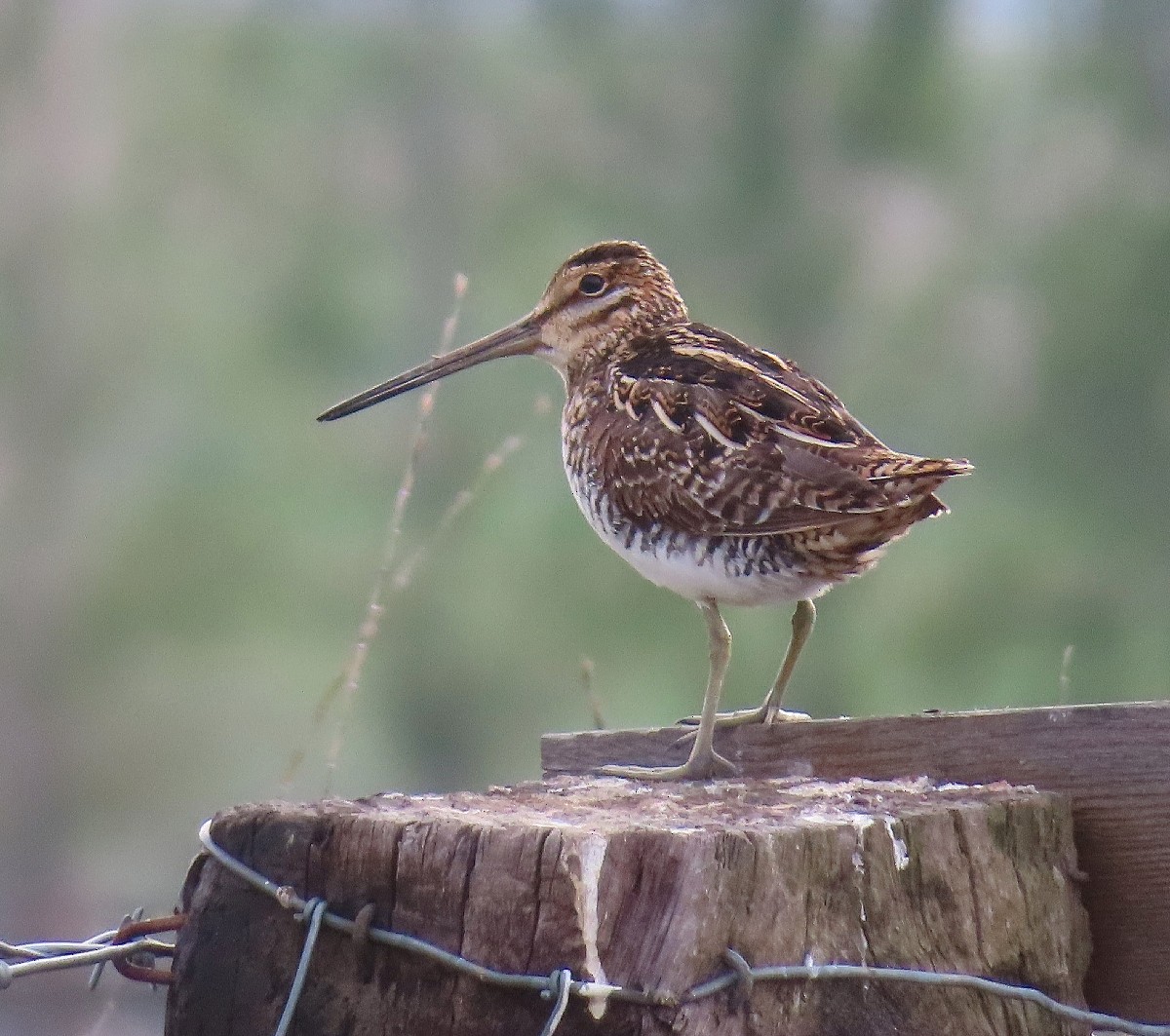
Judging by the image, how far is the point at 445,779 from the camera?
15.3 m

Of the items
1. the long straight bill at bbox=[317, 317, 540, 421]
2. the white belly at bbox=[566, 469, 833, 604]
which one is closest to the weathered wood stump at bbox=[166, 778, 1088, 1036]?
the white belly at bbox=[566, 469, 833, 604]

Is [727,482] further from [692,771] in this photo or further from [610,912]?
[610,912]

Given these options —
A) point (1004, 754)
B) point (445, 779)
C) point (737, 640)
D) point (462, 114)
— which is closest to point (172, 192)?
point (462, 114)

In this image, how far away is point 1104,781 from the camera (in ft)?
7.71

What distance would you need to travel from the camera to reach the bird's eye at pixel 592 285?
3.90m

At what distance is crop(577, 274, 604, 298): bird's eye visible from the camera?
12.8 ft

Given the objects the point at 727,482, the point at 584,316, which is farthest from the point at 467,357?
the point at 727,482

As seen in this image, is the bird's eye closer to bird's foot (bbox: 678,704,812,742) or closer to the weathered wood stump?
bird's foot (bbox: 678,704,812,742)

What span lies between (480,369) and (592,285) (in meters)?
10.1

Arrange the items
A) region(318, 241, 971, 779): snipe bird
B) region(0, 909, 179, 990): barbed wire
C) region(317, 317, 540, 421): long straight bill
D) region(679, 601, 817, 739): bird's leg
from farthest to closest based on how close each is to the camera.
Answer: region(317, 317, 540, 421): long straight bill, region(679, 601, 817, 739): bird's leg, region(318, 241, 971, 779): snipe bird, region(0, 909, 179, 990): barbed wire

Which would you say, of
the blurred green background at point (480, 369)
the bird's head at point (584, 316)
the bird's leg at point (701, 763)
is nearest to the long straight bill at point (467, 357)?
the bird's head at point (584, 316)

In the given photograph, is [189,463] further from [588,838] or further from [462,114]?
[588,838]

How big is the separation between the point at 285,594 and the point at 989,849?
1241 cm

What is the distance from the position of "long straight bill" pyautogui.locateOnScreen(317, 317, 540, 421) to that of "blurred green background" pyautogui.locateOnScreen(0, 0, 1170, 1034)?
8529 millimetres
